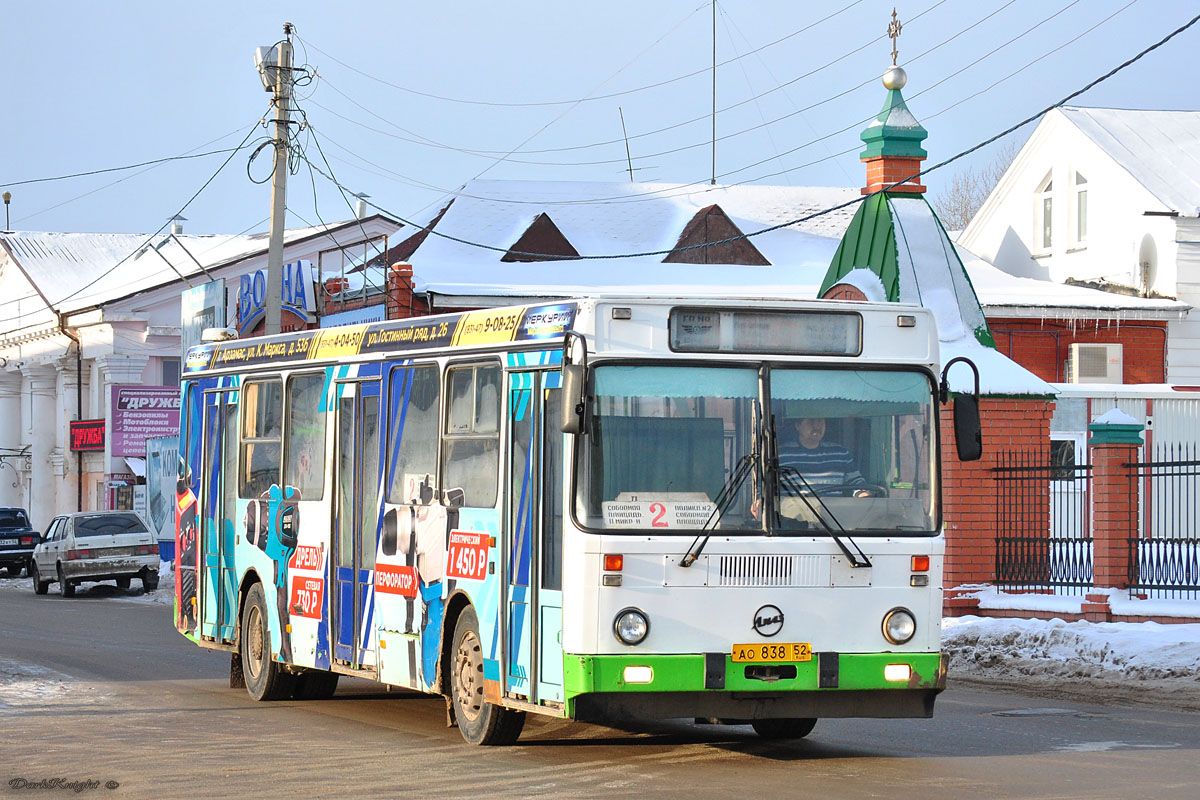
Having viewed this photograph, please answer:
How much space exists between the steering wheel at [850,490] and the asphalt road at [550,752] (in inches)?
59.1

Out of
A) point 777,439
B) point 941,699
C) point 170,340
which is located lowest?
point 941,699

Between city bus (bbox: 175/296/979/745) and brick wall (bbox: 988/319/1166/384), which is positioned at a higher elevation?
brick wall (bbox: 988/319/1166/384)

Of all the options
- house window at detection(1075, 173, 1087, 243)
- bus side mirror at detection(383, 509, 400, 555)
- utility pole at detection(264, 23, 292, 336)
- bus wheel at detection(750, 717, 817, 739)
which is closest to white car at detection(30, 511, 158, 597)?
utility pole at detection(264, 23, 292, 336)

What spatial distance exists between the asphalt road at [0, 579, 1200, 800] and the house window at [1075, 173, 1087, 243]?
1104 inches

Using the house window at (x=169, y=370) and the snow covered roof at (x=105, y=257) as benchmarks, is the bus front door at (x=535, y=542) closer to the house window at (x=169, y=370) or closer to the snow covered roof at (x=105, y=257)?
the house window at (x=169, y=370)

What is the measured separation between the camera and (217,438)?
1545 centimetres

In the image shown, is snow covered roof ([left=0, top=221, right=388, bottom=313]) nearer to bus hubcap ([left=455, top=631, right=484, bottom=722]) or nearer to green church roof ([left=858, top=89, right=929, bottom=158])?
green church roof ([left=858, top=89, right=929, bottom=158])

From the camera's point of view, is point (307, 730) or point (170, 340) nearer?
point (307, 730)

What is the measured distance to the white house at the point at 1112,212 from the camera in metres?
38.2

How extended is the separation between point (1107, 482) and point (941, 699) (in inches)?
239

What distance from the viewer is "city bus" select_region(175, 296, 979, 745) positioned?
32.7ft

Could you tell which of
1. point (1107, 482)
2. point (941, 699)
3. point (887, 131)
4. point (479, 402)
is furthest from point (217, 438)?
point (887, 131)

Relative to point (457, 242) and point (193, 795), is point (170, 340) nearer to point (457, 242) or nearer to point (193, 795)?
point (457, 242)

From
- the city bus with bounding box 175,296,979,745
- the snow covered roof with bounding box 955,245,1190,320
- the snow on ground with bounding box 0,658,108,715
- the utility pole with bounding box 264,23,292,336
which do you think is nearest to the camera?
the city bus with bounding box 175,296,979,745
